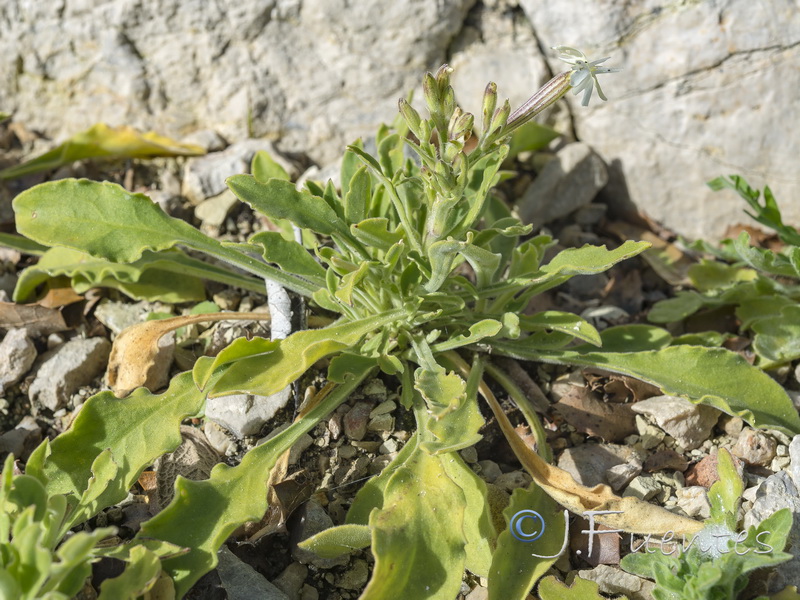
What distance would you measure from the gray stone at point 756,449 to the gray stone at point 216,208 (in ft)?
8.44

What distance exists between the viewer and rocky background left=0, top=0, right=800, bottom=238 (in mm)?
3826

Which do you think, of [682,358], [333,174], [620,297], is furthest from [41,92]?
[682,358]

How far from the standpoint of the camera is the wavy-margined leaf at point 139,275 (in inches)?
131

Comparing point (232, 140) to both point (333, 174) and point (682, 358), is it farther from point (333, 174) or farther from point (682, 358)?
point (682, 358)

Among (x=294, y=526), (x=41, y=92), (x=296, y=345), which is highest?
(x=41, y=92)

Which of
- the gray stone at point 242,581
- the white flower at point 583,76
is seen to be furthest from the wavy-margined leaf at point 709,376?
the gray stone at point 242,581

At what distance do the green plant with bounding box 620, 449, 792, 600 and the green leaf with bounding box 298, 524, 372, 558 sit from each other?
0.81 metres

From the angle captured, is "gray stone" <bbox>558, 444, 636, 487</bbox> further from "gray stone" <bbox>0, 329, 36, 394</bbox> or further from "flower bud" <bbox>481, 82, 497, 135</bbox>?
"gray stone" <bbox>0, 329, 36, 394</bbox>

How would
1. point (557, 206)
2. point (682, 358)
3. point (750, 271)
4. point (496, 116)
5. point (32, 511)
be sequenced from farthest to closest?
point (557, 206), point (750, 271), point (682, 358), point (496, 116), point (32, 511)

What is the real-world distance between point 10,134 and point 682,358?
12.0 feet

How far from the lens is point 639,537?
107 inches

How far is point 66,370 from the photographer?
125 inches

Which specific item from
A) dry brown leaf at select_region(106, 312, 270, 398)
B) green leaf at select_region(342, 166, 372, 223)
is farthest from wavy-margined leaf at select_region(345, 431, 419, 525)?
dry brown leaf at select_region(106, 312, 270, 398)

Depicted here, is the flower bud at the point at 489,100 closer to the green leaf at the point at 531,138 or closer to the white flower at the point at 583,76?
the white flower at the point at 583,76
